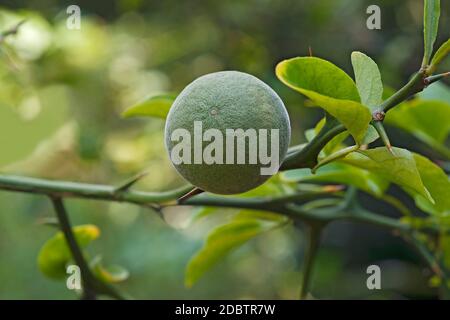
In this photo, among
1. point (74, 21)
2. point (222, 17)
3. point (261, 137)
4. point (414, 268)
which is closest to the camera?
point (261, 137)

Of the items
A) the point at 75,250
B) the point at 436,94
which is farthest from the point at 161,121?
the point at 75,250

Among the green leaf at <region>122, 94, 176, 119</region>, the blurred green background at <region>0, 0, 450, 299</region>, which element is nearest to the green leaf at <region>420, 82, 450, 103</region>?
the green leaf at <region>122, 94, 176, 119</region>

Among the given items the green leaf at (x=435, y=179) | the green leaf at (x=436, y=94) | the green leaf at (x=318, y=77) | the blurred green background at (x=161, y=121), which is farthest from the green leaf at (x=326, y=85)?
the blurred green background at (x=161, y=121)

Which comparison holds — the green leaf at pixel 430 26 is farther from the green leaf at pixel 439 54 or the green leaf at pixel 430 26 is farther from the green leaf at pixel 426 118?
the green leaf at pixel 426 118

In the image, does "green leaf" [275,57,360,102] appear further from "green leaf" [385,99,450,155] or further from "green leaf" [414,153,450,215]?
"green leaf" [385,99,450,155]
